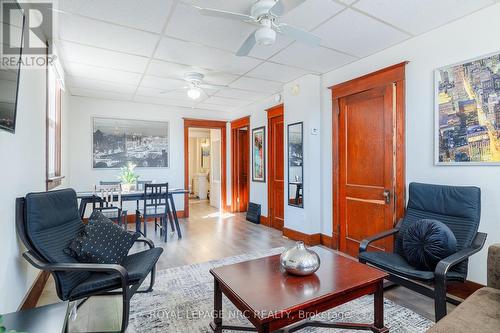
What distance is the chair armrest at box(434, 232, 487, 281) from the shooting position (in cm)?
183

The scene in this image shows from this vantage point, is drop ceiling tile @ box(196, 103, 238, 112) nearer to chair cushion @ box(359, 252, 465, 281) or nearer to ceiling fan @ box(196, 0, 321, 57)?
ceiling fan @ box(196, 0, 321, 57)

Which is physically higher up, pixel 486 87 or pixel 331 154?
pixel 486 87

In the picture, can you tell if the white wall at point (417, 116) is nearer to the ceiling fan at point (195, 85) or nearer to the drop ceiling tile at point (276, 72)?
the drop ceiling tile at point (276, 72)

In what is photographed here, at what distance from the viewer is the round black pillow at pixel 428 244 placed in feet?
6.63

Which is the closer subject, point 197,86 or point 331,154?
point 331,154

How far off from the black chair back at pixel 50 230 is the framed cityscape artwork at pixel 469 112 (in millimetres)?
3367

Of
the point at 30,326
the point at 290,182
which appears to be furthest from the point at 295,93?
the point at 30,326

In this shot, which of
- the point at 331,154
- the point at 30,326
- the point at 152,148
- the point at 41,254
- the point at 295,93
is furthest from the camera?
the point at 152,148

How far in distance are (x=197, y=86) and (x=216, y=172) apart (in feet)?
11.2

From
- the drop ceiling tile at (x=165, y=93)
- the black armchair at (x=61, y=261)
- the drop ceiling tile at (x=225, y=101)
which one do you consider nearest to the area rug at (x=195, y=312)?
the black armchair at (x=61, y=261)

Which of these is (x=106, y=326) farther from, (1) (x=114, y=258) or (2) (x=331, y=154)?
(2) (x=331, y=154)

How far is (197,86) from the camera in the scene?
4.21m

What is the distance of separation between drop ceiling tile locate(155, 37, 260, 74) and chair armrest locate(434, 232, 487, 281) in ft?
9.38

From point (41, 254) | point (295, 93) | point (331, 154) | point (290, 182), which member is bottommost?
point (41, 254)
